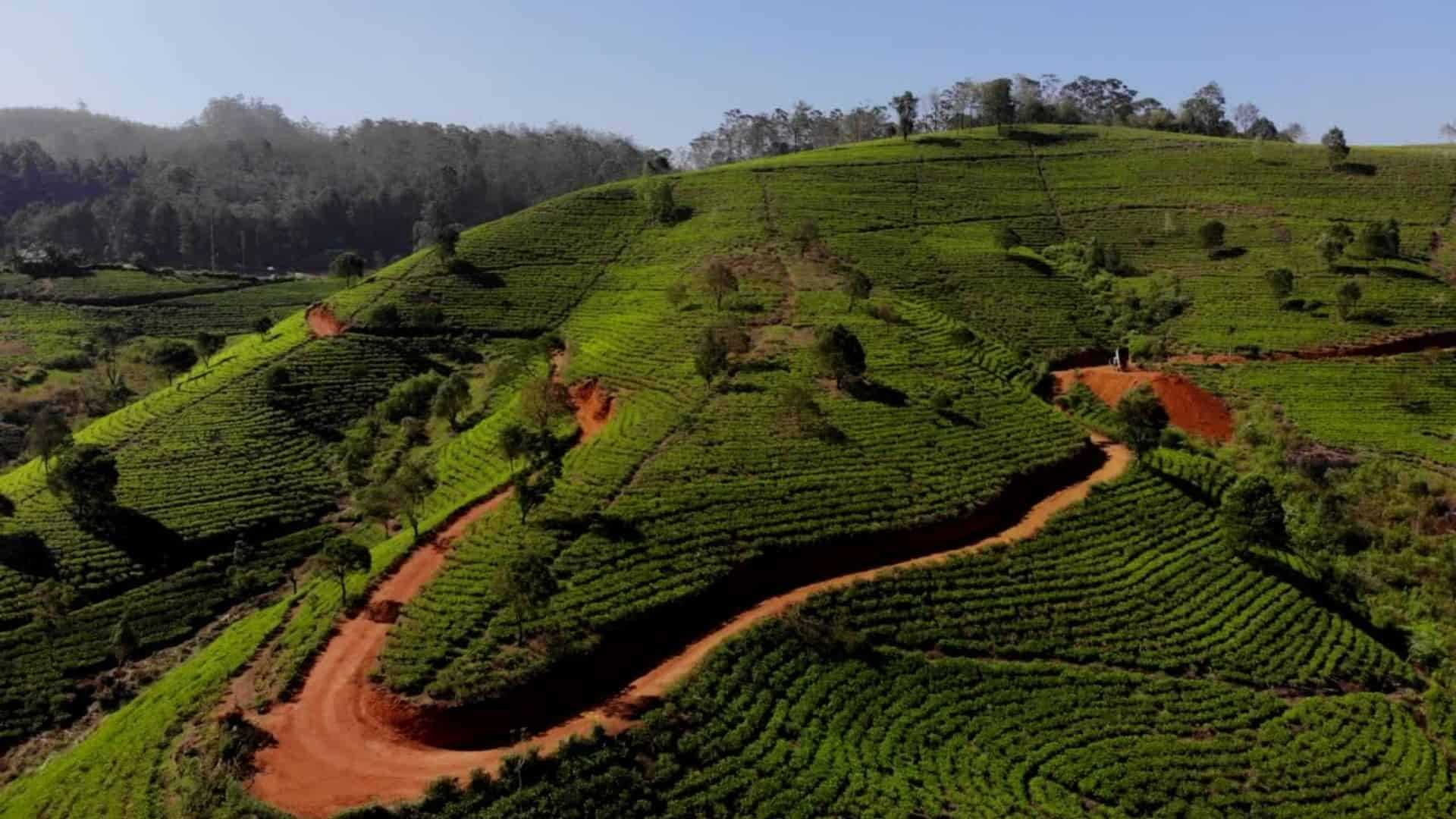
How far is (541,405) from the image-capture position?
55.9m

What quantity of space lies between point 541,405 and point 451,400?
9.61 metres

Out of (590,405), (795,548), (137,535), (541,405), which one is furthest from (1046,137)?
(137,535)

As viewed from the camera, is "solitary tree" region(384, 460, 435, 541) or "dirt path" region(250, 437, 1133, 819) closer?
"dirt path" region(250, 437, 1133, 819)

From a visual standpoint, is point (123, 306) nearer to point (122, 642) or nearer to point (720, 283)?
point (720, 283)

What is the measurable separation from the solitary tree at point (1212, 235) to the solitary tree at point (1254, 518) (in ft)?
185

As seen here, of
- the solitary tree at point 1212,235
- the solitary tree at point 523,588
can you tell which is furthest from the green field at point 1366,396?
the solitary tree at point 523,588

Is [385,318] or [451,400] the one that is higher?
[385,318]

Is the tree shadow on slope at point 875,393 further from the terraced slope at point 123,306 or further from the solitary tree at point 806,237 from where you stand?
the terraced slope at point 123,306

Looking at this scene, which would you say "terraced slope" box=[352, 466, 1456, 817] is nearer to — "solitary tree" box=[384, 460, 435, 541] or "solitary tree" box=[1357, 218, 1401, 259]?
"solitary tree" box=[384, 460, 435, 541]

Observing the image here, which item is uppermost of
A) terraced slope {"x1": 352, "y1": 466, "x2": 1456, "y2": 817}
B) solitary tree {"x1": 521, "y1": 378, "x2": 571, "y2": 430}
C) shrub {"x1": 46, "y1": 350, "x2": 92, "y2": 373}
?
shrub {"x1": 46, "y1": 350, "x2": 92, "y2": 373}

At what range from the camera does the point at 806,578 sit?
4034 cm

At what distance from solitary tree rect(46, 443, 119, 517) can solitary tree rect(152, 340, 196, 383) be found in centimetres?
2543

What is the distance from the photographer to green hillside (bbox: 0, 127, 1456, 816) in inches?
1265

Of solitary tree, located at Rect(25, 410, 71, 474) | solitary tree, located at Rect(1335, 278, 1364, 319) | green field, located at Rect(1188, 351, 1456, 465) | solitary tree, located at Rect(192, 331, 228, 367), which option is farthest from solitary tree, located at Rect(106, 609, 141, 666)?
solitary tree, located at Rect(1335, 278, 1364, 319)
